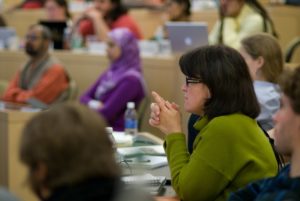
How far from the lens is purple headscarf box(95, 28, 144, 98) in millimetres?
6382

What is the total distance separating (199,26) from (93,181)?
172 inches

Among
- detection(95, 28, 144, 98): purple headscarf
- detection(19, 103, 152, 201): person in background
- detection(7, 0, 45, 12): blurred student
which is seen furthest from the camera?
detection(7, 0, 45, 12): blurred student

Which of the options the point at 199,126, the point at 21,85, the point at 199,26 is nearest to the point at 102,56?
the point at 21,85

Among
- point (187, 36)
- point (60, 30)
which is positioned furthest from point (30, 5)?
point (187, 36)

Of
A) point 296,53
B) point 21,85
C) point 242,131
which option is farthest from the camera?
point 296,53

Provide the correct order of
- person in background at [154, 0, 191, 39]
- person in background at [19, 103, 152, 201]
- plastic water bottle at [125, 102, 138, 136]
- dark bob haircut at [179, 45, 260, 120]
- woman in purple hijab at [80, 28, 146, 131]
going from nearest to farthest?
1. person in background at [19, 103, 152, 201]
2. dark bob haircut at [179, 45, 260, 120]
3. plastic water bottle at [125, 102, 138, 136]
4. woman in purple hijab at [80, 28, 146, 131]
5. person in background at [154, 0, 191, 39]

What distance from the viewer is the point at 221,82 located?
9.18 ft

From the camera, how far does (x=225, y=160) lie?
2.69m

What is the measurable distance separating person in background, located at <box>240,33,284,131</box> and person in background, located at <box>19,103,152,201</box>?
8.26 ft

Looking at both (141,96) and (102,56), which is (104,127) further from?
(102,56)

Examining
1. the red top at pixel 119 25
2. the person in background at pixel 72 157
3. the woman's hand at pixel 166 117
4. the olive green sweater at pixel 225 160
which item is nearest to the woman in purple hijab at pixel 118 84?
the red top at pixel 119 25

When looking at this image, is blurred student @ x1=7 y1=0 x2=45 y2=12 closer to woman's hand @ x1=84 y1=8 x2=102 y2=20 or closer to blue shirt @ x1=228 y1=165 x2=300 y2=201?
woman's hand @ x1=84 y1=8 x2=102 y2=20

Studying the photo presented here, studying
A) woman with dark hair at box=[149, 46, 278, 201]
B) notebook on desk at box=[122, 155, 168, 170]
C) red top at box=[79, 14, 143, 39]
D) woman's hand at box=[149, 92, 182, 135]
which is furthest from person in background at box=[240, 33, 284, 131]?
red top at box=[79, 14, 143, 39]

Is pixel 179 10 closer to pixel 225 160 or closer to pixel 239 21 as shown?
pixel 239 21
